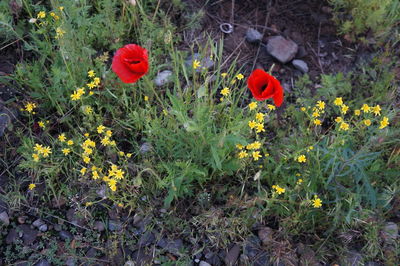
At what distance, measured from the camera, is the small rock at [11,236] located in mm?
2158

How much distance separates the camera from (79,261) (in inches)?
83.8

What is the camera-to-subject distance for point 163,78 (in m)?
2.78

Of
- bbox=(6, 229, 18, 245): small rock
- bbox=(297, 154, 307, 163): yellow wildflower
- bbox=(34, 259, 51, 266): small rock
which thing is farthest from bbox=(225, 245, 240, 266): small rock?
bbox=(6, 229, 18, 245): small rock

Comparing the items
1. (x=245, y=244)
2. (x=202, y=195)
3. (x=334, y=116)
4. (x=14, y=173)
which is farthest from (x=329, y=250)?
(x=14, y=173)

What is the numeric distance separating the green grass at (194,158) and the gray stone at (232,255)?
0.19 ft

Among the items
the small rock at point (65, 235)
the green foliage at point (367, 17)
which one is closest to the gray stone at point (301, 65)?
the green foliage at point (367, 17)

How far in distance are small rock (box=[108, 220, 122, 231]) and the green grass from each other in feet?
0.28

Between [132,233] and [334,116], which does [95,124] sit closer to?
[132,233]

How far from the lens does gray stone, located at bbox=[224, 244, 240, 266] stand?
2.18 meters

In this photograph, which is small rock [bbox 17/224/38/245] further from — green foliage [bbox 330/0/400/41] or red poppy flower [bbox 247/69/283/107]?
green foliage [bbox 330/0/400/41]

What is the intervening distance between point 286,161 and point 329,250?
1.80 feet

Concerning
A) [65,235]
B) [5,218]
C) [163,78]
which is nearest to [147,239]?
[65,235]

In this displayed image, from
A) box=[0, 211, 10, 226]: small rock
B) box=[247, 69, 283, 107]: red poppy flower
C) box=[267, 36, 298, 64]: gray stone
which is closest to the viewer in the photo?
box=[247, 69, 283, 107]: red poppy flower

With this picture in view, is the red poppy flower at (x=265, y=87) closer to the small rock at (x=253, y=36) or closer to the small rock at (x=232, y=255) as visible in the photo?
the small rock at (x=232, y=255)
